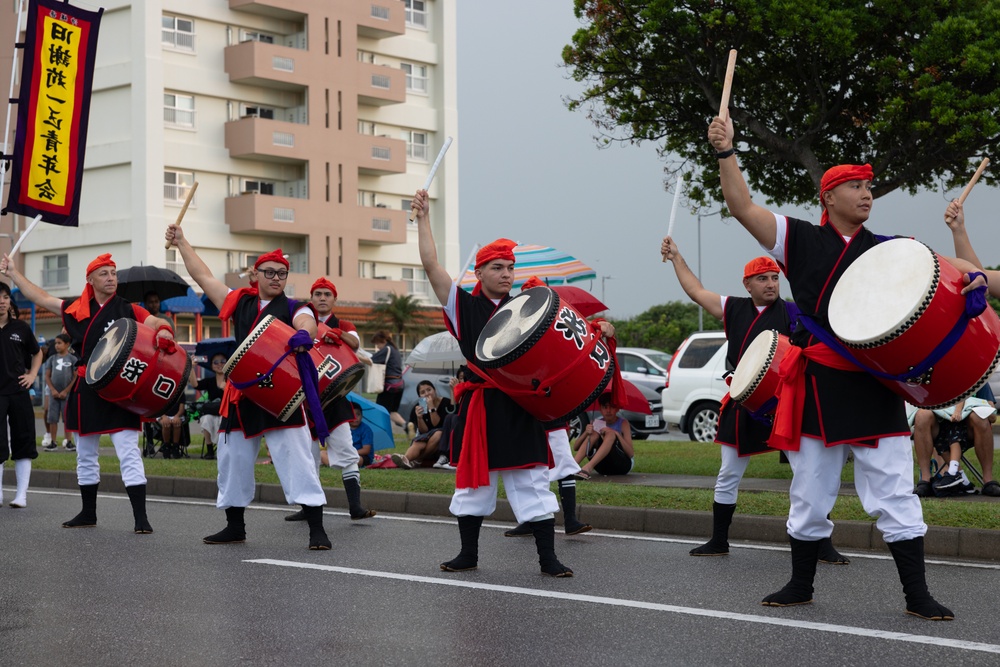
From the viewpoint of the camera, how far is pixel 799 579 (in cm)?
620

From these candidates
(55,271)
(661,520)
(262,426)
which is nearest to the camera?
(262,426)

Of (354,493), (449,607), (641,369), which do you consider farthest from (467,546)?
(641,369)

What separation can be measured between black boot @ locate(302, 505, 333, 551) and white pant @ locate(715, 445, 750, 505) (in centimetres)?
254

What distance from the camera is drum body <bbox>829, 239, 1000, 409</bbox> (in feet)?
17.9

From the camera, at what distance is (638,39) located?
20875mm

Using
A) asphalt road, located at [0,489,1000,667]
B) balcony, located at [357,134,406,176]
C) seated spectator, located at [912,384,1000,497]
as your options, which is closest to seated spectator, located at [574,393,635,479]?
seated spectator, located at [912,384,1000,497]

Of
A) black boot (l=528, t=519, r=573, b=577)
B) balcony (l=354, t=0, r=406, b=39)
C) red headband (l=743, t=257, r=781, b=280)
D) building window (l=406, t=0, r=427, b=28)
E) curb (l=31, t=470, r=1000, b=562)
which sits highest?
building window (l=406, t=0, r=427, b=28)

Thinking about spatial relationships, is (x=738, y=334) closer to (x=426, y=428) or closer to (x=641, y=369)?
(x=426, y=428)

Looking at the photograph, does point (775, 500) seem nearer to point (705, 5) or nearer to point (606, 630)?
point (606, 630)

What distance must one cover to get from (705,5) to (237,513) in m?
14.0

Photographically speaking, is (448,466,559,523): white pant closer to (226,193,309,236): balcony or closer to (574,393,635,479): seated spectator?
(574,393,635,479): seated spectator

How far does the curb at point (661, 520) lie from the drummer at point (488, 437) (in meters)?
2.28

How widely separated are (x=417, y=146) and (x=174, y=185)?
513 inches

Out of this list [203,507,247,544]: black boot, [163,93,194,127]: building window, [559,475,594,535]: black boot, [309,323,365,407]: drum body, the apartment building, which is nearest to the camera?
[203,507,247,544]: black boot
